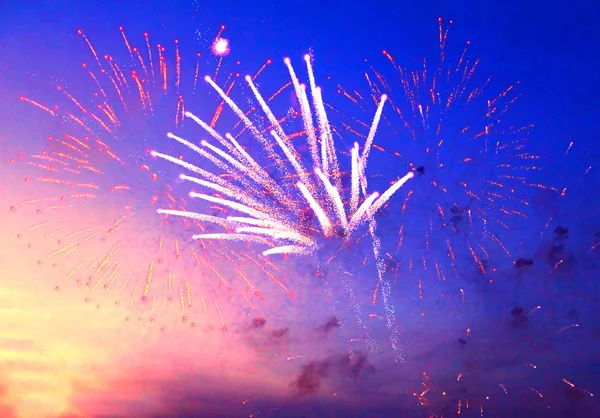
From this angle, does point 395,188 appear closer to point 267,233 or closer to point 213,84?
point 267,233

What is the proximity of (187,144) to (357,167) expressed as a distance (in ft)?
16.9

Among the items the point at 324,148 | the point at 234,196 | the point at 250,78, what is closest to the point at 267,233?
the point at 234,196

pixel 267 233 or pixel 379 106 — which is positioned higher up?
pixel 379 106

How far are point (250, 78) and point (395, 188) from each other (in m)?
5.57

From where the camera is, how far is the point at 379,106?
64.4 feet

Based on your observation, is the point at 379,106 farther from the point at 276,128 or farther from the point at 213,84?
the point at 213,84

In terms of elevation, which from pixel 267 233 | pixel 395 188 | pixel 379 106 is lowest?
pixel 267 233

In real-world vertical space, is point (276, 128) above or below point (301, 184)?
above

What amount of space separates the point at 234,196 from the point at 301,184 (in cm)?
207

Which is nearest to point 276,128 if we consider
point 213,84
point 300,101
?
point 300,101

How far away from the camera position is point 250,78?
1944cm

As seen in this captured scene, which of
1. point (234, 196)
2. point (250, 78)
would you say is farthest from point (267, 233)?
point (250, 78)

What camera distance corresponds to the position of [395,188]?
20.1 metres

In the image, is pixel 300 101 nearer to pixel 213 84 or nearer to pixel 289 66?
pixel 289 66
